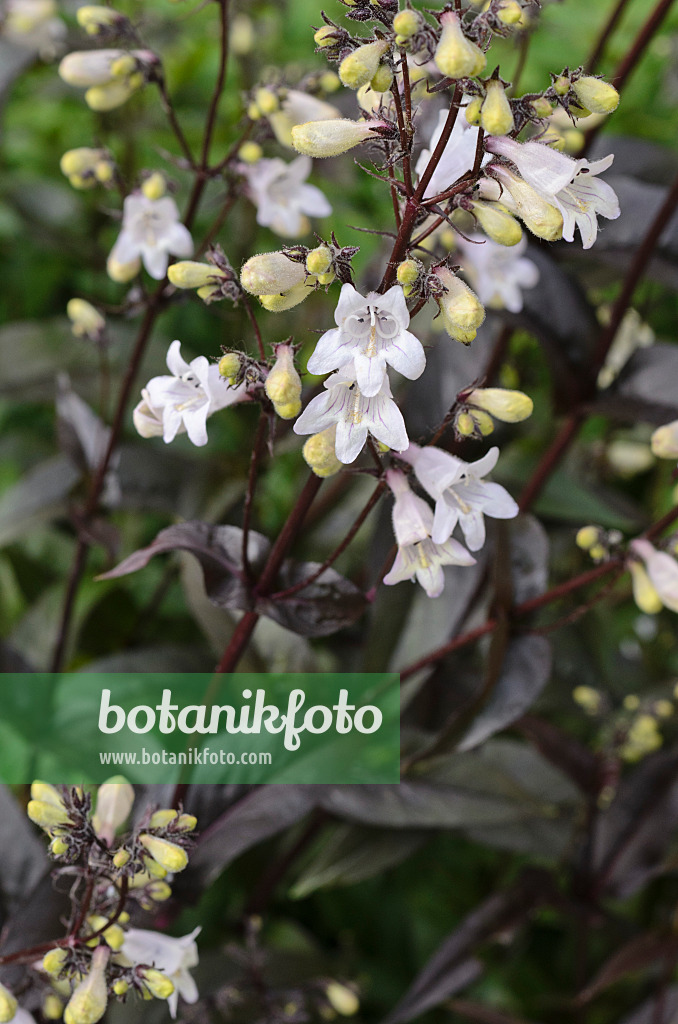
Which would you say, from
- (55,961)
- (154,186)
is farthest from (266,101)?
(55,961)

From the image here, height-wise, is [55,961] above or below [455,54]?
below

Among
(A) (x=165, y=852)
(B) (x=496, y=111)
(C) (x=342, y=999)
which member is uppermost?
(B) (x=496, y=111)

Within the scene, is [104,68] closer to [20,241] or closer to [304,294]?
[304,294]

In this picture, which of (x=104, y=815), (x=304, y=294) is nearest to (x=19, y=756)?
(x=104, y=815)

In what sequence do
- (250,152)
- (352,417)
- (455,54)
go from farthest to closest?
(250,152)
(352,417)
(455,54)

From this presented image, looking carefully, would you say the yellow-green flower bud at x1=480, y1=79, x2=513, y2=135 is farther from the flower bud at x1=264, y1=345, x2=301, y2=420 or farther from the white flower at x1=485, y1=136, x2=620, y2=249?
the flower bud at x1=264, y1=345, x2=301, y2=420

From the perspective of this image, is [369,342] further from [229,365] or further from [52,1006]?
[52,1006]

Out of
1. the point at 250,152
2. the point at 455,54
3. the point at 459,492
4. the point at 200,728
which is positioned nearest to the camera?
the point at 455,54
